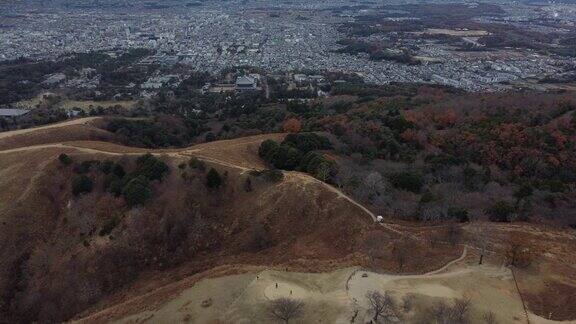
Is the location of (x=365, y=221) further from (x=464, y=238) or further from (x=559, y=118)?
(x=559, y=118)

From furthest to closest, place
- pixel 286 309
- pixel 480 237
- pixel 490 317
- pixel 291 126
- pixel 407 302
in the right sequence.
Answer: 1. pixel 291 126
2. pixel 480 237
3. pixel 407 302
4. pixel 286 309
5. pixel 490 317

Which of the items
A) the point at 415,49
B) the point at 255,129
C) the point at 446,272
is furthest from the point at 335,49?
the point at 446,272

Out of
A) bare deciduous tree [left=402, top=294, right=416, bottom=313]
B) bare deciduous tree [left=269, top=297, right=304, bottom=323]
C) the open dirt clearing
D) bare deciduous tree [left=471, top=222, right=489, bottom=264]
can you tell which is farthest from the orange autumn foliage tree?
bare deciduous tree [left=269, top=297, right=304, bottom=323]

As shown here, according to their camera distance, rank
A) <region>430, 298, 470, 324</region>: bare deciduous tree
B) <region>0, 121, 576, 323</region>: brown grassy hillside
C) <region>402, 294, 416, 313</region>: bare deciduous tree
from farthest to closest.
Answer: <region>0, 121, 576, 323</region>: brown grassy hillside
<region>402, 294, 416, 313</region>: bare deciduous tree
<region>430, 298, 470, 324</region>: bare deciduous tree

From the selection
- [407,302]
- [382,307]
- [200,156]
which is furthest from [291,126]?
[382,307]

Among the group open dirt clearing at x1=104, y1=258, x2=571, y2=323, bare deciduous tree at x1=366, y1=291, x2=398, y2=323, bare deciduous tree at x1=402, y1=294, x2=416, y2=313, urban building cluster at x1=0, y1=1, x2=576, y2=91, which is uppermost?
bare deciduous tree at x1=366, y1=291, x2=398, y2=323

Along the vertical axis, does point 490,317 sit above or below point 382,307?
below

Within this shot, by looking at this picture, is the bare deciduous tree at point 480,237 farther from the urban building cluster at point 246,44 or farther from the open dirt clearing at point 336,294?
the urban building cluster at point 246,44

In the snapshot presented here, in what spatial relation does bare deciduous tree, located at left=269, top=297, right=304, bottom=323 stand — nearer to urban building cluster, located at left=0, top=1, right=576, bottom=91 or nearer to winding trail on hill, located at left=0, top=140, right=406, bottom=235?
winding trail on hill, located at left=0, top=140, right=406, bottom=235

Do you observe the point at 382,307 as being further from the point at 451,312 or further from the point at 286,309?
the point at 286,309
